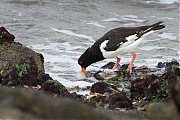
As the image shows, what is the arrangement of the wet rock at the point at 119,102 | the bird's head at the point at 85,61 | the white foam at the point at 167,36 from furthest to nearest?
the white foam at the point at 167,36 → the bird's head at the point at 85,61 → the wet rock at the point at 119,102

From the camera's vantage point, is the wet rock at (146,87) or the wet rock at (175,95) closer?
the wet rock at (175,95)

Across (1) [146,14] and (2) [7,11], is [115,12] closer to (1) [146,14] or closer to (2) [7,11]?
(1) [146,14]

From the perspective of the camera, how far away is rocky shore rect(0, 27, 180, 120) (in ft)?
7.83

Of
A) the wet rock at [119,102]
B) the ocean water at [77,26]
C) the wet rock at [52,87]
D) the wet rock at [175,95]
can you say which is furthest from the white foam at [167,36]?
the wet rock at [175,95]

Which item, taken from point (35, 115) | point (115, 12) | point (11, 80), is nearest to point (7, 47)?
point (11, 80)

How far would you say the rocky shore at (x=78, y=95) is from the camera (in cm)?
239

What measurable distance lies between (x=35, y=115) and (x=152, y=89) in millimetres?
3433

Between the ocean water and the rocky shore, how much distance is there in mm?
1091

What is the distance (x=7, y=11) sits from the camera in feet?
51.0

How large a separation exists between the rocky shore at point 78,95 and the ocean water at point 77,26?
1.09 meters

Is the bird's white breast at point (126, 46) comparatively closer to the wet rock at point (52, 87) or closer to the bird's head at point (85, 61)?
→ the bird's head at point (85, 61)

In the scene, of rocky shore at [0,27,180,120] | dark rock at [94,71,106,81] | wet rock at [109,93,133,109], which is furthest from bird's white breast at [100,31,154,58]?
wet rock at [109,93,133,109]

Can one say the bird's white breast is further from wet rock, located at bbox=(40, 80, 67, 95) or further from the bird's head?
wet rock, located at bbox=(40, 80, 67, 95)

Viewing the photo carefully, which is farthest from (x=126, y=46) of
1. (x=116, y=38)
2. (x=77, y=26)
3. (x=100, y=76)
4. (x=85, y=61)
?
(x=77, y=26)
